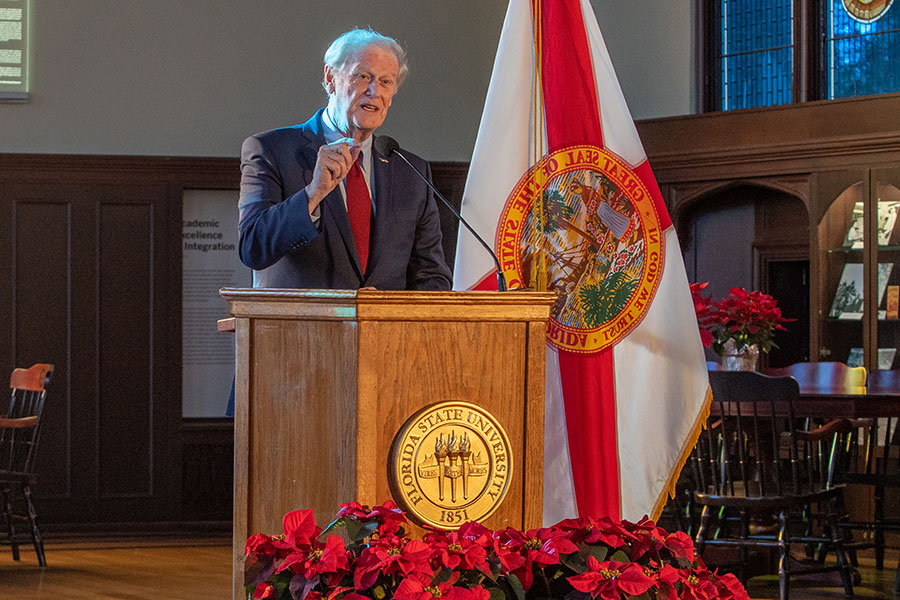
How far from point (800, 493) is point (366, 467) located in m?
3.05

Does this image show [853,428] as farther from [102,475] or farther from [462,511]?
[102,475]

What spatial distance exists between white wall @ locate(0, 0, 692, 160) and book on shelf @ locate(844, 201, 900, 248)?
1.25 metres

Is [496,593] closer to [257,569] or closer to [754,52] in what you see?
[257,569]

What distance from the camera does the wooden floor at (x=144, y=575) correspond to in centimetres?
524

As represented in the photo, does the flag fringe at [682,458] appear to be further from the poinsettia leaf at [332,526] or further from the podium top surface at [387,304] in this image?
the poinsettia leaf at [332,526]

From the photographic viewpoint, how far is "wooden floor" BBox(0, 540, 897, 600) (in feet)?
17.2

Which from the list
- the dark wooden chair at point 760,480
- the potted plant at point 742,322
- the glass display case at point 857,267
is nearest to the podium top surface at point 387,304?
the dark wooden chair at point 760,480

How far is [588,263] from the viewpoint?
329 cm

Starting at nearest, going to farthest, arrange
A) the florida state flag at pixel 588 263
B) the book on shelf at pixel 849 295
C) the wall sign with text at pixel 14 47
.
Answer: the florida state flag at pixel 588 263 → the book on shelf at pixel 849 295 → the wall sign with text at pixel 14 47

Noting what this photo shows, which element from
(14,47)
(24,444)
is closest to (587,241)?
(24,444)

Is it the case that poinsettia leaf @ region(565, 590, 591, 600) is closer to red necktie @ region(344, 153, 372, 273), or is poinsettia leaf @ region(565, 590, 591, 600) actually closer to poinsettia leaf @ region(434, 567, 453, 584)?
poinsettia leaf @ region(434, 567, 453, 584)

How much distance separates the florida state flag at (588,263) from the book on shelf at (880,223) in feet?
10.8

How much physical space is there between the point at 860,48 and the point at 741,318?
2415mm

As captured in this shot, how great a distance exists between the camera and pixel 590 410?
3201 millimetres
